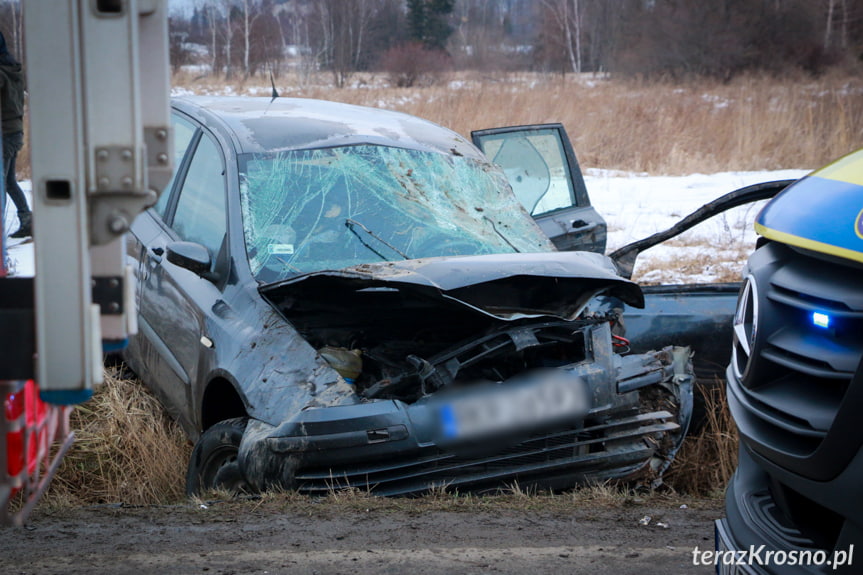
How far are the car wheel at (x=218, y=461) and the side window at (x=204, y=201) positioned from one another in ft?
2.89

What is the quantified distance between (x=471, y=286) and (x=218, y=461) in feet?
4.09

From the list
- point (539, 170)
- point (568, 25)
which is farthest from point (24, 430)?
point (568, 25)

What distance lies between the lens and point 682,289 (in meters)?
4.53

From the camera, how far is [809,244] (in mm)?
1802

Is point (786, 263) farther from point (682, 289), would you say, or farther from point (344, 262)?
point (682, 289)

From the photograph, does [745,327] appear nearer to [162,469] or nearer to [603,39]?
A: [162,469]

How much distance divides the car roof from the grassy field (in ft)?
4.89

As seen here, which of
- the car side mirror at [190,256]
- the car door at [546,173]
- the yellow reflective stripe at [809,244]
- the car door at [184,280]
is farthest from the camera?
the car door at [546,173]

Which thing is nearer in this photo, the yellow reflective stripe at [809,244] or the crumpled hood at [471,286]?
the yellow reflective stripe at [809,244]

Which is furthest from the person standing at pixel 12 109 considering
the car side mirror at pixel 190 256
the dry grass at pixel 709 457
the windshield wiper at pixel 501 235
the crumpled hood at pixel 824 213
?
the dry grass at pixel 709 457

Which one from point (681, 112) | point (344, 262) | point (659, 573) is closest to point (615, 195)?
point (681, 112)

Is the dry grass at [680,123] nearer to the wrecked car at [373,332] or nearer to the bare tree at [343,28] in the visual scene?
the wrecked car at [373,332]

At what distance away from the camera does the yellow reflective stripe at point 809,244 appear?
5.44ft

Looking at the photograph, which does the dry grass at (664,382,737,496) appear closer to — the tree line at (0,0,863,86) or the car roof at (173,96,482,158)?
the car roof at (173,96,482,158)
